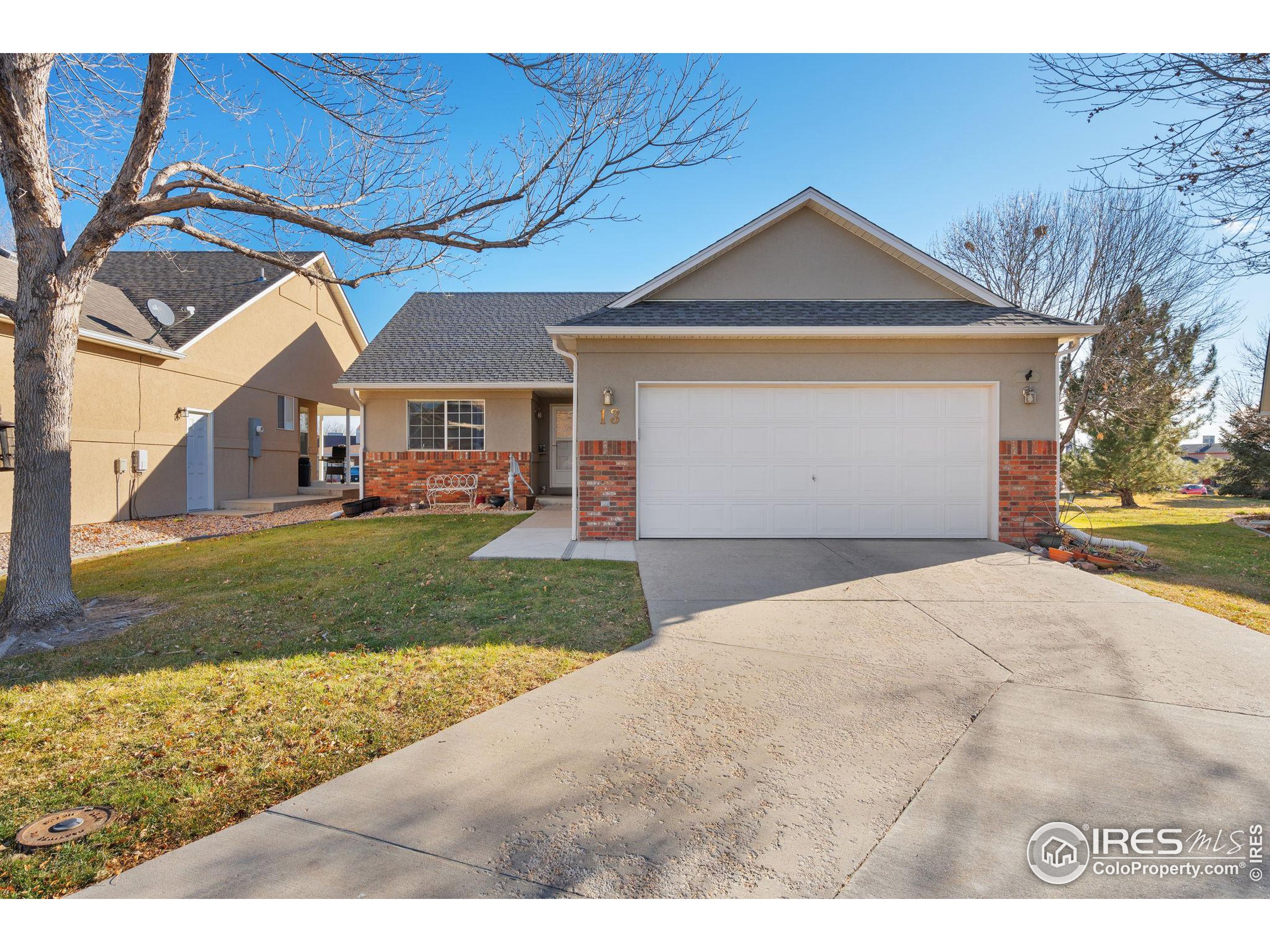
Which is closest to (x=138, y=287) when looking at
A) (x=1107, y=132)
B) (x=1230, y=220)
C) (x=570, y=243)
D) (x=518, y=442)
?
(x=518, y=442)

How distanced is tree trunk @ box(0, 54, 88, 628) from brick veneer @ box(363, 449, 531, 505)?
8.91 m

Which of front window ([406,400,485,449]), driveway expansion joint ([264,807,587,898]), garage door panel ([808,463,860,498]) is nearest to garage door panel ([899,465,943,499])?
garage door panel ([808,463,860,498])

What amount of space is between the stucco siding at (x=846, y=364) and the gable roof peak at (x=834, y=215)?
3.40 ft

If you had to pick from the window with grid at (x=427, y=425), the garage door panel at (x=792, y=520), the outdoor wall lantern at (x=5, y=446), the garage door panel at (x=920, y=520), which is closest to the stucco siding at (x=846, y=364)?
the garage door panel at (x=920, y=520)

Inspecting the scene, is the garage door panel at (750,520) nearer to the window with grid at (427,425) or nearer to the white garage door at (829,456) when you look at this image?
the white garage door at (829,456)

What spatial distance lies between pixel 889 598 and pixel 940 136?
21.9ft

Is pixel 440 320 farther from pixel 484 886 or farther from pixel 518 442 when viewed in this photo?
pixel 484 886

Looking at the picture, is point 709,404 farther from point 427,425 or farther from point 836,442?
point 427,425

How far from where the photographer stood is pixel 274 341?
15430mm

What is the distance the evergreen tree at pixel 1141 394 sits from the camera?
16469mm

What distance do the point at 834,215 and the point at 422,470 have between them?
10095mm

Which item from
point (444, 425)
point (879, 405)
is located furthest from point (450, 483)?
point (879, 405)

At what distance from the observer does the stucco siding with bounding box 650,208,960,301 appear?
9.64 m

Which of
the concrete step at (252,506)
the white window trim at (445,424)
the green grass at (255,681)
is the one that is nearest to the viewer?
the green grass at (255,681)
